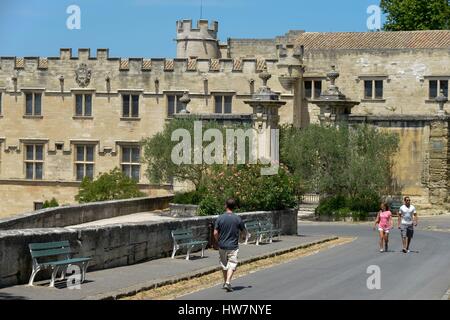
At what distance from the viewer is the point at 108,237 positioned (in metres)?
20.3

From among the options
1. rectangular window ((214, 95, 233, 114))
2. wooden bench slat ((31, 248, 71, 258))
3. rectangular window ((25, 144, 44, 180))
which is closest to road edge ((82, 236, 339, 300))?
wooden bench slat ((31, 248, 71, 258))

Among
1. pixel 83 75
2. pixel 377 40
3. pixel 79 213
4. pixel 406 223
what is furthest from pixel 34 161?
pixel 406 223

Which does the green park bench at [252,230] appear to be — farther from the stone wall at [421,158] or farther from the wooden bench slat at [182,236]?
the stone wall at [421,158]

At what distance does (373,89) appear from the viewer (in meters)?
54.9

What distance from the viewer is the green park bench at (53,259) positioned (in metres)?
17.0

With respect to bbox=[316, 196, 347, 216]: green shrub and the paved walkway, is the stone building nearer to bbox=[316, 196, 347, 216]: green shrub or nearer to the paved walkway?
bbox=[316, 196, 347, 216]: green shrub

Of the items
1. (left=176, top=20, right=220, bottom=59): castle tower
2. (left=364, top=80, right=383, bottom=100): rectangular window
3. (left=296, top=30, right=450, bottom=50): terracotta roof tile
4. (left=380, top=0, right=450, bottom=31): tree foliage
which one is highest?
(left=380, top=0, right=450, bottom=31): tree foliage

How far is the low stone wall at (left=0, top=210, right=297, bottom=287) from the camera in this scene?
16841 mm

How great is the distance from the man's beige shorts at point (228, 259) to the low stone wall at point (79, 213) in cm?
762

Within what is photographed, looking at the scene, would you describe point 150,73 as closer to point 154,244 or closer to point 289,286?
point 154,244

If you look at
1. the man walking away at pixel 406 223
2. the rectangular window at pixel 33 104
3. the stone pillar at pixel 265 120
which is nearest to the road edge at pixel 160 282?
the man walking away at pixel 406 223

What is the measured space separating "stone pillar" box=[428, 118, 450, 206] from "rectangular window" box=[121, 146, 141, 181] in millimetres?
16520
